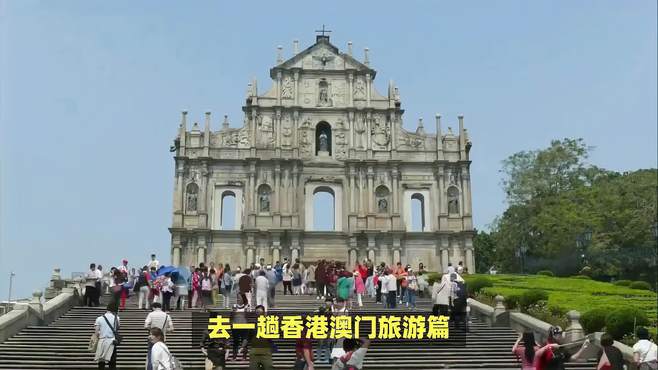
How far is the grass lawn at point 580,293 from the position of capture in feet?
→ 78.5

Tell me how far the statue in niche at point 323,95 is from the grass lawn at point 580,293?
54.5ft

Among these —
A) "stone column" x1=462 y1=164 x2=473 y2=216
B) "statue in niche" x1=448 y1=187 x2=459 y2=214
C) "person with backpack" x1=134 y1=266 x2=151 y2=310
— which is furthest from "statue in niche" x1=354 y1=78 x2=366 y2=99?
"person with backpack" x1=134 y1=266 x2=151 y2=310

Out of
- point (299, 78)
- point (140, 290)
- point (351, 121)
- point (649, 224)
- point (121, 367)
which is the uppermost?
point (299, 78)

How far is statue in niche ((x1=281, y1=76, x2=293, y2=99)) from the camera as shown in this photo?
47.6m

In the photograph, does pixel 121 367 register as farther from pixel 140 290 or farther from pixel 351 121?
pixel 351 121

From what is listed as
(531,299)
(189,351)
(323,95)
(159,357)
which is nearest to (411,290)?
(531,299)

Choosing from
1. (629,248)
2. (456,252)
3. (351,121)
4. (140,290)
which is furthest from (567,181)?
(140,290)

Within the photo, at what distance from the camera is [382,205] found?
151ft

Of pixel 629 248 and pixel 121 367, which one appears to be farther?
pixel 629 248

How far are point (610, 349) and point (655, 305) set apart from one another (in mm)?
17668

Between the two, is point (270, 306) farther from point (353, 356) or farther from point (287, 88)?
point (287, 88)

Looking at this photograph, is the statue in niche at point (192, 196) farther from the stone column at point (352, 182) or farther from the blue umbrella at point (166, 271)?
the blue umbrella at point (166, 271)

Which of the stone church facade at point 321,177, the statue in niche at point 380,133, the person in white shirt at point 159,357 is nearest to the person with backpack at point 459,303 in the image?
the person in white shirt at point 159,357

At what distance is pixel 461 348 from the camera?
17859 millimetres
